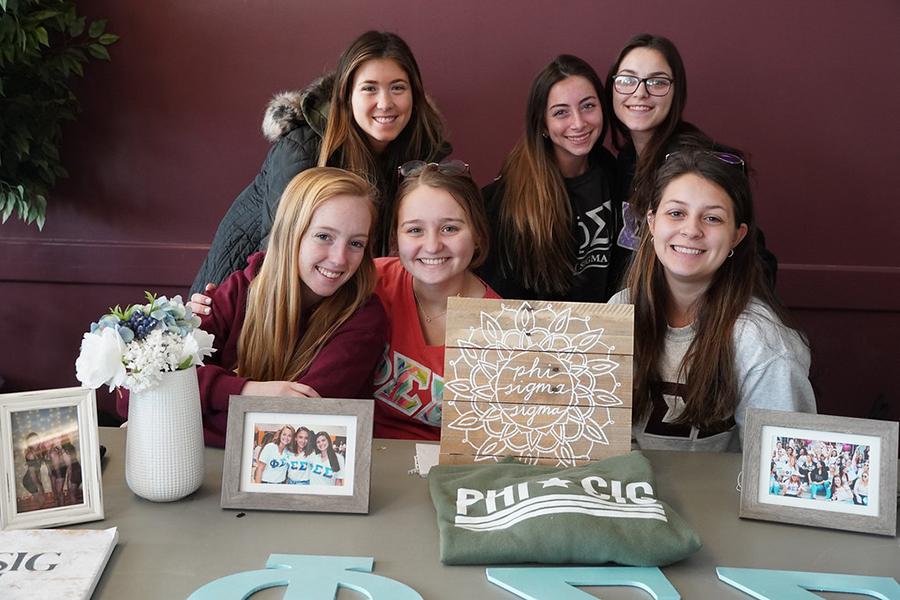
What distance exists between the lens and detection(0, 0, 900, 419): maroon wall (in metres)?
3.03

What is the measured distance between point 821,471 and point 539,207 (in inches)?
47.4

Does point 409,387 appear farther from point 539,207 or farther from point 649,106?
point 649,106

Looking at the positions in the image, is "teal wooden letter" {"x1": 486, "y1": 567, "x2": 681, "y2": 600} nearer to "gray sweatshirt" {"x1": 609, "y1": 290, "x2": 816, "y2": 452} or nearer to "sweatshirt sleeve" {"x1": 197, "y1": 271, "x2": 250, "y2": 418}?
"gray sweatshirt" {"x1": 609, "y1": 290, "x2": 816, "y2": 452}

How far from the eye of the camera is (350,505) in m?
1.38

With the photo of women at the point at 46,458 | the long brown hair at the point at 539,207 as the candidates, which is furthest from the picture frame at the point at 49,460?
the long brown hair at the point at 539,207

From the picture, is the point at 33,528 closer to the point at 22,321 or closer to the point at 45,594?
the point at 45,594

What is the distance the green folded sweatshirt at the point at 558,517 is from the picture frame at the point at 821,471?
0.18 m

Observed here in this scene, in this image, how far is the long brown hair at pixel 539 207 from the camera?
7.97ft

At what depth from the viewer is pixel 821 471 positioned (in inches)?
55.5

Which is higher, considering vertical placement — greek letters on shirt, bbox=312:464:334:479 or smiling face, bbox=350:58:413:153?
smiling face, bbox=350:58:413:153

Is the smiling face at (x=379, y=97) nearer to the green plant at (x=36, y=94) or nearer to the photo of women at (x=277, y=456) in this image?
the green plant at (x=36, y=94)

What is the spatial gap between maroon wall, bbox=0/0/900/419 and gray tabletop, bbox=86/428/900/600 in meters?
1.85

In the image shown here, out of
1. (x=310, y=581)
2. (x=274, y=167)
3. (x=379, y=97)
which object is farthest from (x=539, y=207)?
(x=310, y=581)

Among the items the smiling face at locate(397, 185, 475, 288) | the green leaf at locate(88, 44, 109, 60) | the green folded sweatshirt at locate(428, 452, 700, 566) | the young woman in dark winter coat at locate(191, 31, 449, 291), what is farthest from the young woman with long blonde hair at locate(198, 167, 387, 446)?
the green leaf at locate(88, 44, 109, 60)
